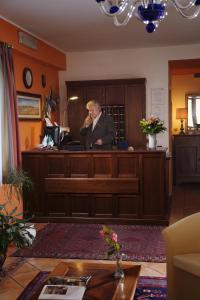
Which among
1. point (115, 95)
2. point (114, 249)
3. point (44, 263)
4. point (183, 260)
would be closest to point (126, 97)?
point (115, 95)

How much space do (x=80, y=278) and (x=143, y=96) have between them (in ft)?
15.0

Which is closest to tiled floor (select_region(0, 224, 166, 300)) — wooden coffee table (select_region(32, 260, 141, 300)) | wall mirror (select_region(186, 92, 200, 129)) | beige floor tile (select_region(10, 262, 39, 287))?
beige floor tile (select_region(10, 262, 39, 287))

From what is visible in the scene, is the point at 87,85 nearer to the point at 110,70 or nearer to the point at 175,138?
the point at 110,70

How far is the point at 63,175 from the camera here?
5352mm

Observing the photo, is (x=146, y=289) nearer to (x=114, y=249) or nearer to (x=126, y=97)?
(x=114, y=249)

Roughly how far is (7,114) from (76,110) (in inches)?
94.3

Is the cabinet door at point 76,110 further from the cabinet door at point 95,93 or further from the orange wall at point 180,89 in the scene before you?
the orange wall at point 180,89

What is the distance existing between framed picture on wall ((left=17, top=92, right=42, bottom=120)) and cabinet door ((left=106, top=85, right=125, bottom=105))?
1.27 metres

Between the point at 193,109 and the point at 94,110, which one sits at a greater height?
the point at 193,109

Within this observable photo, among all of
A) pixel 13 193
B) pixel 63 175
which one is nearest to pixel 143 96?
pixel 63 175

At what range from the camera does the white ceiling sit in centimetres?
435

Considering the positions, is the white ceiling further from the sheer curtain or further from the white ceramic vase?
the white ceramic vase

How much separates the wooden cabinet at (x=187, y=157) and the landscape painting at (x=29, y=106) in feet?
10.8

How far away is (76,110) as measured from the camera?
22.8 feet
